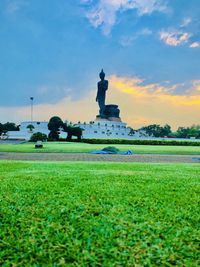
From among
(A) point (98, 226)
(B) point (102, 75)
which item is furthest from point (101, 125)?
(A) point (98, 226)

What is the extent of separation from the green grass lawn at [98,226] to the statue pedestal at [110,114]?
5718cm

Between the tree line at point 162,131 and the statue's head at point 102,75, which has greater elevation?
the statue's head at point 102,75

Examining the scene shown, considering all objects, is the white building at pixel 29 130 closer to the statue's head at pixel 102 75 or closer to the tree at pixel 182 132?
the statue's head at pixel 102 75

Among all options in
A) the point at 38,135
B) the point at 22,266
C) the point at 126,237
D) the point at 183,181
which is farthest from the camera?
the point at 38,135

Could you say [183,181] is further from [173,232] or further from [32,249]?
[32,249]

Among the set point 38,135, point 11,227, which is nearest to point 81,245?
point 11,227

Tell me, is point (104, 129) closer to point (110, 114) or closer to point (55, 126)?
point (110, 114)

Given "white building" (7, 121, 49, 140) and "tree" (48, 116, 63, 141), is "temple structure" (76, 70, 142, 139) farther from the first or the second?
"tree" (48, 116, 63, 141)

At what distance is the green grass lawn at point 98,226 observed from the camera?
2430 millimetres

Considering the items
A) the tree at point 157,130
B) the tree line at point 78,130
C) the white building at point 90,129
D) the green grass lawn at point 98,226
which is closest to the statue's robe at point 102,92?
the white building at point 90,129

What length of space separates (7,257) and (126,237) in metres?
1.00

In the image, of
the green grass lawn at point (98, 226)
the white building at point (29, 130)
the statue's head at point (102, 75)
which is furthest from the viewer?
the statue's head at point (102, 75)

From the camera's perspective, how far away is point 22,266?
7.63 feet

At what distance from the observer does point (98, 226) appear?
2.91 meters
